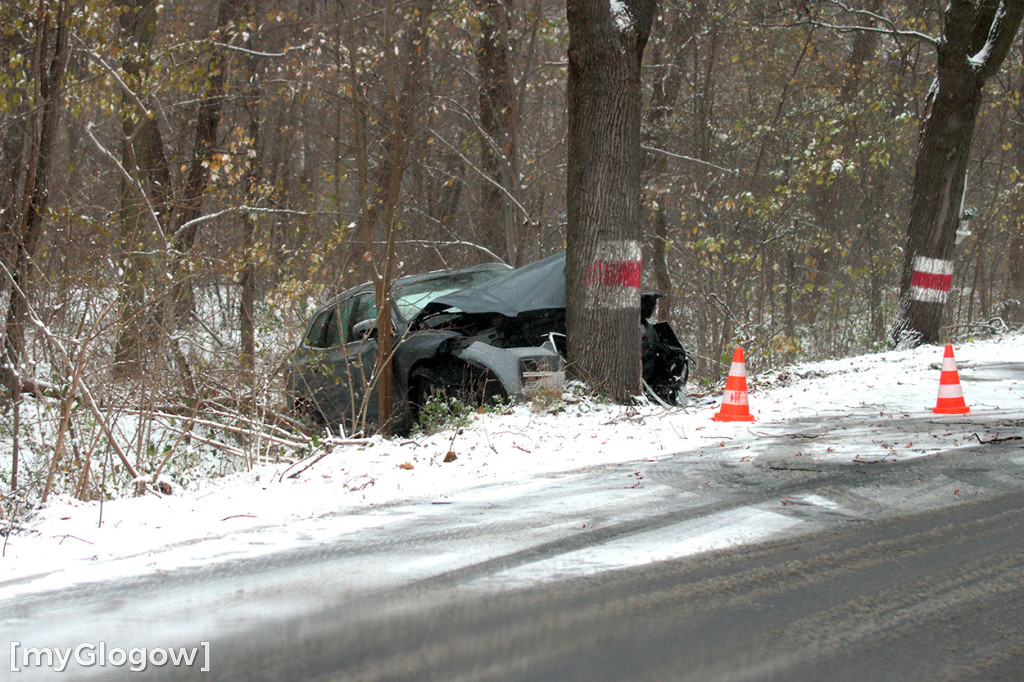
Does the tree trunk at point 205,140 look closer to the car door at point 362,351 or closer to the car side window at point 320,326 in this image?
the car side window at point 320,326

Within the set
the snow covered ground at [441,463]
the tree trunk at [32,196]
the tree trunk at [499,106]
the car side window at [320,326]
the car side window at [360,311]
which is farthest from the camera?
the tree trunk at [499,106]

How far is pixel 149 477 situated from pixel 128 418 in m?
2.06

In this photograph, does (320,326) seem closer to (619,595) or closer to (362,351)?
(362,351)

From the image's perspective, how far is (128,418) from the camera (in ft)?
27.4

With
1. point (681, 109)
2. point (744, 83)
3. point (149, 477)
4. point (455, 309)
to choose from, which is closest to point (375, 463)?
point (149, 477)

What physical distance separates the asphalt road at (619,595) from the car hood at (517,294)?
147 inches

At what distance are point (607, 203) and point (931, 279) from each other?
6.67 meters

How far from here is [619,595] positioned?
342 centimetres

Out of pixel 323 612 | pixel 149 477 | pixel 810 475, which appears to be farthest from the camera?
pixel 149 477

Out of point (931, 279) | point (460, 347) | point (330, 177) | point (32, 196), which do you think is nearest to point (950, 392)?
point (460, 347)

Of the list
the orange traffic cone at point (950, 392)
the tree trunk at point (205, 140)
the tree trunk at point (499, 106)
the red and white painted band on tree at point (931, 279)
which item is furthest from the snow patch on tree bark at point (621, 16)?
the red and white painted band on tree at point (931, 279)

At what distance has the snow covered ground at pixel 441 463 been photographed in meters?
4.41

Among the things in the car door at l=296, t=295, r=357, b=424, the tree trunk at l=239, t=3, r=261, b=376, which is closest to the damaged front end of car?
the car door at l=296, t=295, r=357, b=424

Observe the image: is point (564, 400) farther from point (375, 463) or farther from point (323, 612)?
point (323, 612)
